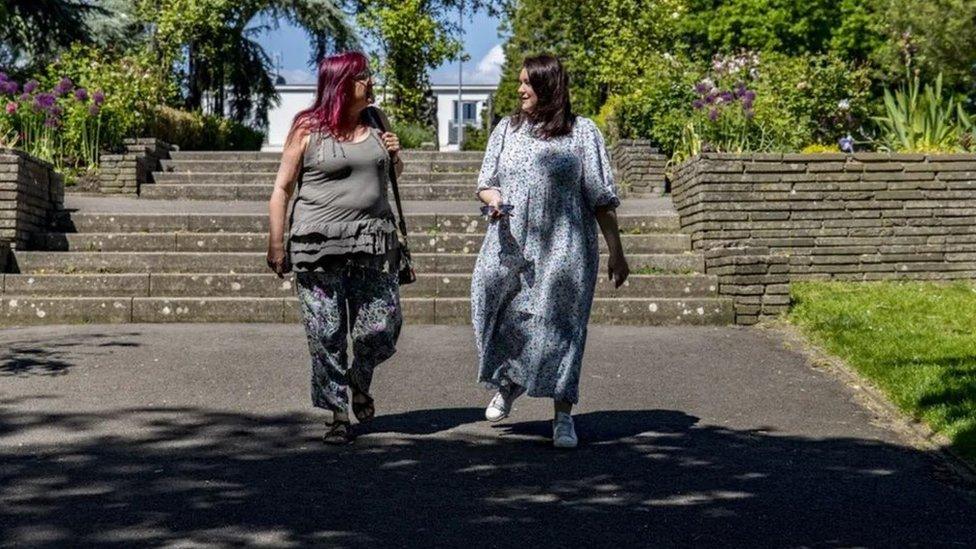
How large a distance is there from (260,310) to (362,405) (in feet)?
15.7

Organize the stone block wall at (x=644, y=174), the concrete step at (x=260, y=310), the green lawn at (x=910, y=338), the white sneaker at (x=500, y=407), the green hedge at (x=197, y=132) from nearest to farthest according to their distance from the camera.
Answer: the white sneaker at (x=500, y=407) → the green lawn at (x=910, y=338) → the concrete step at (x=260, y=310) → the stone block wall at (x=644, y=174) → the green hedge at (x=197, y=132)

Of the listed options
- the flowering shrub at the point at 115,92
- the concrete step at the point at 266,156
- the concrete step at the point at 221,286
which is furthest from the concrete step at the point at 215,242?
the concrete step at the point at 266,156

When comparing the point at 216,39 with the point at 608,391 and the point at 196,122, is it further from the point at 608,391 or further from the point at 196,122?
the point at 608,391

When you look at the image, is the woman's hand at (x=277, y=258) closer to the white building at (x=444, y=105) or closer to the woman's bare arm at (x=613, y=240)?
the woman's bare arm at (x=613, y=240)

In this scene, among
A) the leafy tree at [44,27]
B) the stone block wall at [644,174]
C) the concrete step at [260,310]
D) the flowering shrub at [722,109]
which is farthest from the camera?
the leafy tree at [44,27]

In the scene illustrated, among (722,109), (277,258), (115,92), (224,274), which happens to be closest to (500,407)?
(277,258)

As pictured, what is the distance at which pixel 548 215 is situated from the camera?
755 centimetres

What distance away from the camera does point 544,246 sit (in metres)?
7.55

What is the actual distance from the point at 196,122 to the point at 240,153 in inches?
188

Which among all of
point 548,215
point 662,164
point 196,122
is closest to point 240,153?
point 196,122

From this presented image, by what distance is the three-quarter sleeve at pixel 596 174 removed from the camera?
755 cm

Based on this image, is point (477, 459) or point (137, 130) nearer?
point (477, 459)

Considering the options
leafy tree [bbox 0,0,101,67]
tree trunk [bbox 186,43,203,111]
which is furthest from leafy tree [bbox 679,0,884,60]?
leafy tree [bbox 0,0,101,67]

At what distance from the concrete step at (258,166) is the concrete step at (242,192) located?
1319mm
